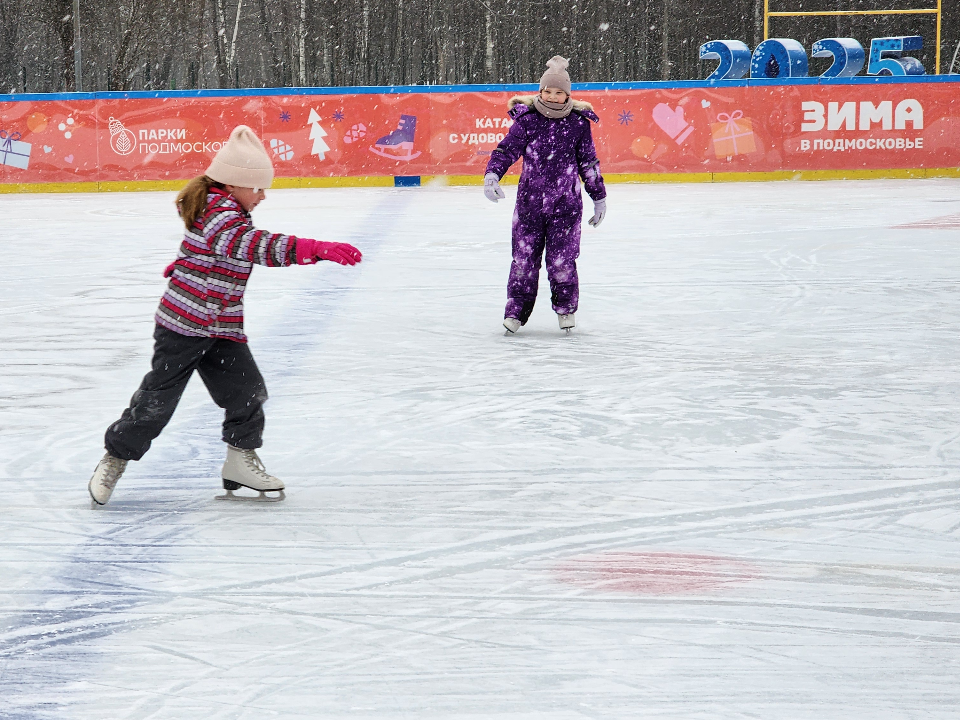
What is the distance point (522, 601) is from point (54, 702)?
867 millimetres

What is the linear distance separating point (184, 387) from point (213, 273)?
302 millimetres

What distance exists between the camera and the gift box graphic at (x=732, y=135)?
54.0 ft

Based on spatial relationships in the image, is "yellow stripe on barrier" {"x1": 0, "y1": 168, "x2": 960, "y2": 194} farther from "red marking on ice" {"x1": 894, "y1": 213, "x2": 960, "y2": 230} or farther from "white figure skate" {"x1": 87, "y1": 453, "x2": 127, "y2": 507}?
"white figure skate" {"x1": 87, "y1": 453, "x2": 127, "y2": 507}

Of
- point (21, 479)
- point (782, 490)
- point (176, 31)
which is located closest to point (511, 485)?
point (782, 490)

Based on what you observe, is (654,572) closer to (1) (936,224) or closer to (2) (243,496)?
(2) (243,496)

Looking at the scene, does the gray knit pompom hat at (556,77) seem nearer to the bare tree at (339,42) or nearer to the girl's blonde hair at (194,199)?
the girl's blonde hair at (194,199)

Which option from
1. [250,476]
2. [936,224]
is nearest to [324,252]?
[250,476]

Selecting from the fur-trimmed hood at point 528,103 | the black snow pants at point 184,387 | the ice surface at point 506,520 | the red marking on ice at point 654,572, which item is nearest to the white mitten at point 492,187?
the fur-trimmed hood at point 528,103

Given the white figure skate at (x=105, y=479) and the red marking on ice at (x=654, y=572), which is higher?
the white figure skate at (x=105, y=479)

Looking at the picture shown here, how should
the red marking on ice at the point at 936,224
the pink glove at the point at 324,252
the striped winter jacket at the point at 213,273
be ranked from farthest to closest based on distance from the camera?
the red marking on ice at the point at 936,224 → the striped winter jacket at the point at 213,273 → the pink glove at the point at 324,252

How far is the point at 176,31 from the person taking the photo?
26875mm

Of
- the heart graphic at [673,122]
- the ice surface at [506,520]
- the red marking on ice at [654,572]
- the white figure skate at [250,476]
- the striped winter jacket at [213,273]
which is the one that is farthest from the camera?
the heart graphic at [673,122]

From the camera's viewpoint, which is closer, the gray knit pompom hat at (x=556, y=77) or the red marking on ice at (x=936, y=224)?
the gray knit pompom hat at (x=556, y=77)

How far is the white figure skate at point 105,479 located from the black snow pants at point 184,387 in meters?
0.02
